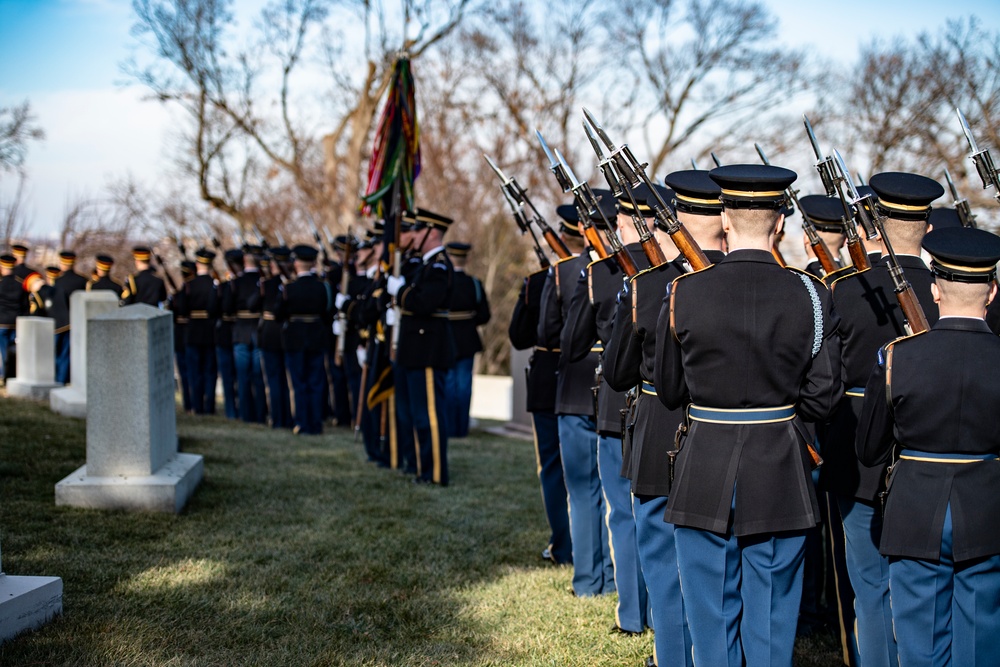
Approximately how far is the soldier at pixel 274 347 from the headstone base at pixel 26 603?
22.7 feet

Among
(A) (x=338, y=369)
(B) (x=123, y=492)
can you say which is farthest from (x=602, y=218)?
(A) (x=338, y=369)

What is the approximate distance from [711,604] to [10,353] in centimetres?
1486

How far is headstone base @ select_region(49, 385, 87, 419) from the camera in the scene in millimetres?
10250

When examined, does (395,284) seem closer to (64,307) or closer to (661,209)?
(661,209)

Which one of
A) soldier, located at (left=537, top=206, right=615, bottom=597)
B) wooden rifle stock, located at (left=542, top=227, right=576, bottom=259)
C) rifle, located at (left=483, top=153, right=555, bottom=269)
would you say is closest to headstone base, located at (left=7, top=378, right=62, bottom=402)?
rifle, located at (left=483, top=153, right=555, bottom=269)

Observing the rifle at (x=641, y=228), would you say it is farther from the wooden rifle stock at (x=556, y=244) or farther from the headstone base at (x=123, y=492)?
the headstone base at (x=123, y=492)

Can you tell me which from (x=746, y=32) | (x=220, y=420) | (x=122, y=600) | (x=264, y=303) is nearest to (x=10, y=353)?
(x=220, y=420)

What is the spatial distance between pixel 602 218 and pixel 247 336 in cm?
845

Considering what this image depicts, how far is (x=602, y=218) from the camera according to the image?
15.7 ft

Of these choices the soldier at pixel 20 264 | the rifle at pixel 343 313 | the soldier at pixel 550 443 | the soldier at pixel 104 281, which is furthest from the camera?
the soldier at pixel 20 264

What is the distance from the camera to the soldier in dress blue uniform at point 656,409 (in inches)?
151

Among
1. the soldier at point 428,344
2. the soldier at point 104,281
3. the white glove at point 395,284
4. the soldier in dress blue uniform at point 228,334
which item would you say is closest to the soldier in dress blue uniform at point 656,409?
the soldier at point 428,344

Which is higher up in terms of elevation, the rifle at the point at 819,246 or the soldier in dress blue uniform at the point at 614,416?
the rifle at the point at 819,246

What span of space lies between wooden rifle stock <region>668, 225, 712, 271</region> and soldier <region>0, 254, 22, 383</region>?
47.7 ft
